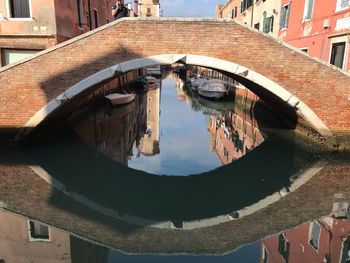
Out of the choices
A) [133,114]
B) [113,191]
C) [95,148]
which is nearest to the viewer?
[113,191]

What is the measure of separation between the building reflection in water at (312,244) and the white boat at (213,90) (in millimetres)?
14645

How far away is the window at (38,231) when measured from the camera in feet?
16.0

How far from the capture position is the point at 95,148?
9672 mm

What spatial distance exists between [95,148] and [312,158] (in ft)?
21.0

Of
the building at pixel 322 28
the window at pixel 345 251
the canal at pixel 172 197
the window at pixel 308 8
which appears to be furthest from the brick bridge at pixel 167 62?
the window at pixel 308 8

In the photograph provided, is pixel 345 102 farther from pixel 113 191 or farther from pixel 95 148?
pixel 95 148

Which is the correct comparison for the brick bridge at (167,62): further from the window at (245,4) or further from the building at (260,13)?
the window at (245,4)

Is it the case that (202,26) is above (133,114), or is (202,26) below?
above

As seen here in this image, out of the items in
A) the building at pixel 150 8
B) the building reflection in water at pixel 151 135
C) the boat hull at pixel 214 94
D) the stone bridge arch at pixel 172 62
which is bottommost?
the building reflection in water at pixel 151 135

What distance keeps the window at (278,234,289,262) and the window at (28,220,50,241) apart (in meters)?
3.66

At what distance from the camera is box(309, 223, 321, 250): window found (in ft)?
15.6

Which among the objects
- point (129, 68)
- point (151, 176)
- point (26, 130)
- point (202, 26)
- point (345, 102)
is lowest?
point (151, 176)

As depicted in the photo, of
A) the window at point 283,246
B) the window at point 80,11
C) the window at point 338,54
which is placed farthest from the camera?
the window at point 80,11

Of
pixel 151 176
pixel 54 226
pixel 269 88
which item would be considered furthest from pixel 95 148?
pixel 269 88
